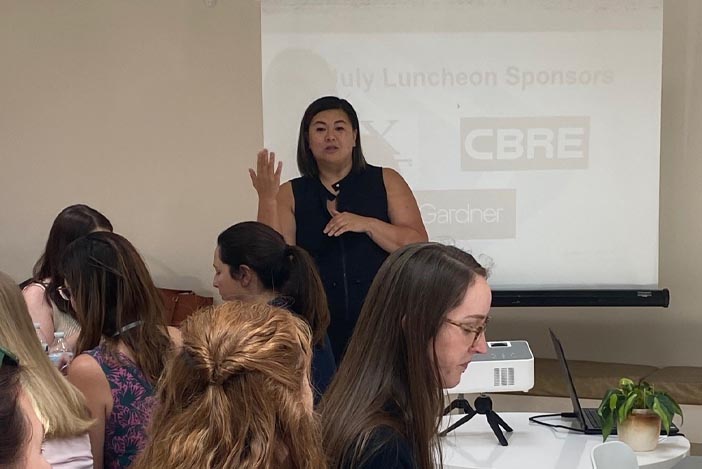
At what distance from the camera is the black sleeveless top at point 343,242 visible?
12.0 ft

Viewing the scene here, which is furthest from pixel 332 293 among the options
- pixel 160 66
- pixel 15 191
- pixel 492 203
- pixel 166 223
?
pixel 15 191

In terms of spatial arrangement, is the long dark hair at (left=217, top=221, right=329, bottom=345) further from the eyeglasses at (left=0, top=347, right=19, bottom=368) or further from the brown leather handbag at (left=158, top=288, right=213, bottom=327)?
the brown leather handbag at (left=158, top=288, right=213, bottom=327)

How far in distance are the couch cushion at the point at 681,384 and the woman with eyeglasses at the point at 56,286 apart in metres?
2.62

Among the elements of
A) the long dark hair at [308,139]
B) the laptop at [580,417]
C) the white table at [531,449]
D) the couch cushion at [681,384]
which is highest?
the long dark hair at [308,139]

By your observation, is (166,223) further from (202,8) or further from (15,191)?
(202,8)

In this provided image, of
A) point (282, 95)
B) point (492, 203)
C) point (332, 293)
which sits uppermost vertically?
point (282, 95)

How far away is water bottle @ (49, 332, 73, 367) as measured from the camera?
252cm

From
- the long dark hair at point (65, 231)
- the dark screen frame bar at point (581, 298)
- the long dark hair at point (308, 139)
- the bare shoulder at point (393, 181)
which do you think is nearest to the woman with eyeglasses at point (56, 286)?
the long dark hair at point (65, 231)

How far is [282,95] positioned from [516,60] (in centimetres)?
111

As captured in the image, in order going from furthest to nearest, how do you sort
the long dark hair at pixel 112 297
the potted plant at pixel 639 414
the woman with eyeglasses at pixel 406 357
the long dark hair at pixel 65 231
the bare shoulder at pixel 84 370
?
the long dark hair at pixel 65 231 → the potted plant at pixel 639 414 → the long dark hair at pixel 112 297 → the bare shoulder at pixel 84 370 → the woman with eyeglasses at pixel 406 357

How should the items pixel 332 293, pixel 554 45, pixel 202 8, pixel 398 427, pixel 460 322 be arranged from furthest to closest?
pixel 202 8
pixel 554 45
pixel 332 293
pixel 460 322
pixel 398 427

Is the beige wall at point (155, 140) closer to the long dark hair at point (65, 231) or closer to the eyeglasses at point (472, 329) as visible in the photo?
the long dark hair at point (65, 231)

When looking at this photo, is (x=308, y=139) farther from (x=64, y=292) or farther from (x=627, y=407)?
(x=627, y=407)

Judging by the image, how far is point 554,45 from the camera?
4.09 m
